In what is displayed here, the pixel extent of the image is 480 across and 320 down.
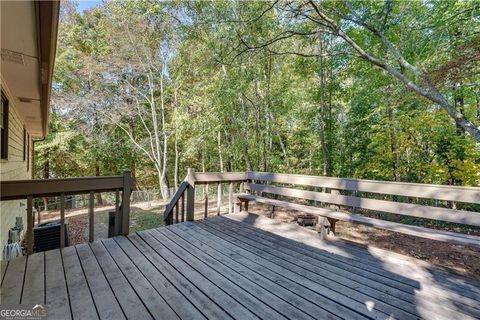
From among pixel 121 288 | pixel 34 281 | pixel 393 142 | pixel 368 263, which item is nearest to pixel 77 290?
pixel 121 288

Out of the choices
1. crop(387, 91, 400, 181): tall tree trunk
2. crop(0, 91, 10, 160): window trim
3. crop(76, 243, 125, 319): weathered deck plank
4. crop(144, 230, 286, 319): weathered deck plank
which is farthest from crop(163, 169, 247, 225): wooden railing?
crop(387, 91, 400, 181): tall tree trunk

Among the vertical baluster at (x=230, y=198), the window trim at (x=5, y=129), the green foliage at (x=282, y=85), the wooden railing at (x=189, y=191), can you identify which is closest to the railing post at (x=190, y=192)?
the wooden railing at (x=189, y=191)

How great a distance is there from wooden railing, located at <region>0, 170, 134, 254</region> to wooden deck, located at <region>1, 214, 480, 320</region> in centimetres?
21

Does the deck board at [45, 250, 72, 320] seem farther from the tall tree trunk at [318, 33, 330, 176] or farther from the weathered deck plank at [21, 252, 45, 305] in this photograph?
the tall tree trunk at [318, 33, 330, 176]

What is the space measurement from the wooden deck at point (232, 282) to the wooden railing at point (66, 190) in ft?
0.70

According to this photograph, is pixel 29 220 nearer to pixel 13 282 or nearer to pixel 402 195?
pixel 13 282

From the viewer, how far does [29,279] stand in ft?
6.76

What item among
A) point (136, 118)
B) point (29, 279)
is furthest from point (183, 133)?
point (29, 279)

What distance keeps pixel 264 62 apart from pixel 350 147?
137 inches

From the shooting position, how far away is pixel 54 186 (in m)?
2.62

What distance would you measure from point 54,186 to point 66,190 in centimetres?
12

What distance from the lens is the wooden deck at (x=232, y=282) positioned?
1716 millimetres

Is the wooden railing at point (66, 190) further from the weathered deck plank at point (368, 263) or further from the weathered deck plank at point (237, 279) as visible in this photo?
the weathered deck plank at point (368, 263)

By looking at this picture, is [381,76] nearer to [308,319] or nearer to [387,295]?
[387,295]
